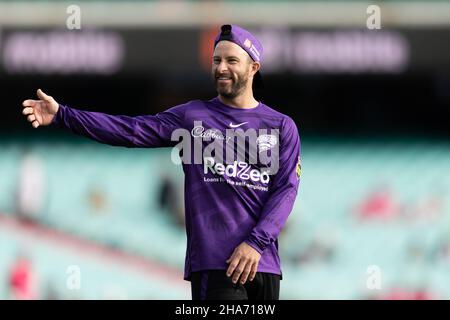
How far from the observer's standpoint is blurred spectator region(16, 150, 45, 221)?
47.2 ft

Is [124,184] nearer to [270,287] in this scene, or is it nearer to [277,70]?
[277,70]

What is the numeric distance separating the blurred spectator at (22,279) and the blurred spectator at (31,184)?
0.52 m

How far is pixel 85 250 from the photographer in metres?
14.4

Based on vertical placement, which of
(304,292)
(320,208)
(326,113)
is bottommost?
(304,292)

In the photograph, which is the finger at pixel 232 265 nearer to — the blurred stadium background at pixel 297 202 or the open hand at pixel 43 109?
the open hand at pixel 43 109

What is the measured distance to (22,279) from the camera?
46.2 feet

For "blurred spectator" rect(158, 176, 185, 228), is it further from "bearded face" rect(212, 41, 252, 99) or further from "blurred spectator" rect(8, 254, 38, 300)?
"bearded face" rect(212, 41, 252, 99)

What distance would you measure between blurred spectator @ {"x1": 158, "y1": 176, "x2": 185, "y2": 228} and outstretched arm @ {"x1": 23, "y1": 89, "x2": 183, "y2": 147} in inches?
313

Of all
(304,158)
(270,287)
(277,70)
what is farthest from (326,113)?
A: (270,287)

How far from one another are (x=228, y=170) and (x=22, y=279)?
8.27 meters

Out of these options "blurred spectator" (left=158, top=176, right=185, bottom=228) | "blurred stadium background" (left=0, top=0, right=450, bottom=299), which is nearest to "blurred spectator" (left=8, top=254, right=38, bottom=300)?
"blurred stadium background" (left=0, top=0, right=450, bottom=299)

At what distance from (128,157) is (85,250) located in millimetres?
1182

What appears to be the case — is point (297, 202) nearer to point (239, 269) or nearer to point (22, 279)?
point (22, 279)

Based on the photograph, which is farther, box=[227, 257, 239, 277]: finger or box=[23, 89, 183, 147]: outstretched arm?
box=[23, 89, 183, 147]: outstretched arm
